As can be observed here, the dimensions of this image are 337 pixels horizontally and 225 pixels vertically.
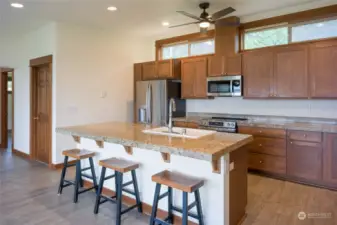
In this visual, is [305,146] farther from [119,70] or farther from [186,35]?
[119,70]

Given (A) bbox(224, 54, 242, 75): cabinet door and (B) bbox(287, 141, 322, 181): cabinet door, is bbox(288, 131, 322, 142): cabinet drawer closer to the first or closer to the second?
(B) bbox(287, 141, 322, 181): cabinet door

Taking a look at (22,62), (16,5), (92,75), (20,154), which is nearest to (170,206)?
(92,75)

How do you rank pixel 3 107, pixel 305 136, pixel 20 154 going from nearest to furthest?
pixel 305 136 < pixel 20 154 < pixel 3 107

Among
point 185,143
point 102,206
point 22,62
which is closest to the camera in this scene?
point 185,143

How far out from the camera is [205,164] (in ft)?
7.97

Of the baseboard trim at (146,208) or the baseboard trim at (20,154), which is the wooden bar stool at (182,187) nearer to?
the baseboard trim at (146,208)

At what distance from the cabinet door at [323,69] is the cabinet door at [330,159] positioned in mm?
677

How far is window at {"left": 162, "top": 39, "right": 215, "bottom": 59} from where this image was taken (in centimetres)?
545

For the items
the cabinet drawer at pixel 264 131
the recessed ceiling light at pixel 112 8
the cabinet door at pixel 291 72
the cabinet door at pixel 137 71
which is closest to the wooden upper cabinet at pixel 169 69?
the cabinet door at pixel 137 71

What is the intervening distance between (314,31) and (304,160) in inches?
83.2

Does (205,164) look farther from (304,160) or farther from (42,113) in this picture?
(42,113)

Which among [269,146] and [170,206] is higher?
[269,146]

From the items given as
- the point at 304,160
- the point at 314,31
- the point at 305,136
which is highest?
the point at 314,31

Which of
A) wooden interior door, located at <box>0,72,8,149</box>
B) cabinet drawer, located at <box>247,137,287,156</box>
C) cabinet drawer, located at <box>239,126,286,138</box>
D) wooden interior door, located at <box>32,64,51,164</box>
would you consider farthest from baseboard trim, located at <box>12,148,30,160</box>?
cabinet drawer, located at <box>247,137,287,156</box>
